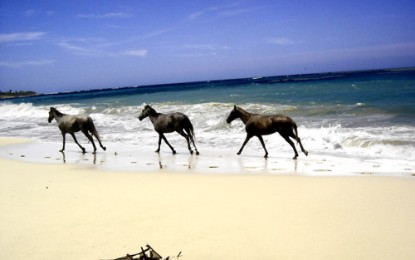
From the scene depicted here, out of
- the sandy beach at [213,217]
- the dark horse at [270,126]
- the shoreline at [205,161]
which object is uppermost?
the dark horse at [270,126]

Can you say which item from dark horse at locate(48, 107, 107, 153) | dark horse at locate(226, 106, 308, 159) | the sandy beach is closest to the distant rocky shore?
dark horse at locate(48, 107, 107, 153)

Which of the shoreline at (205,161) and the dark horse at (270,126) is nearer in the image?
the shoreline at (205,161)

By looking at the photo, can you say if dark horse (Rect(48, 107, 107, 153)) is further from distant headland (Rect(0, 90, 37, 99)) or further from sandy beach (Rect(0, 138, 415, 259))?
distant headland (Rect(0, 90, 37, 99))

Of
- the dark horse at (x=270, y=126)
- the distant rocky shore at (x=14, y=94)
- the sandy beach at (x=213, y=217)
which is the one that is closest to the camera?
the sandy beach at (x=213, y=217)

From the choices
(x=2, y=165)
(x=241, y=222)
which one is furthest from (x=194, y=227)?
(x=2, y=165)

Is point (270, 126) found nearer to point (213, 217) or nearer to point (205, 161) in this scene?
point (205, 161)

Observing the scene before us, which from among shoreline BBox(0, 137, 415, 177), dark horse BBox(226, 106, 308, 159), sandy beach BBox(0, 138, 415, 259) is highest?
dark horse BBox(226, 106, 308, 159)

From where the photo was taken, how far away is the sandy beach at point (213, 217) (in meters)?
4.17

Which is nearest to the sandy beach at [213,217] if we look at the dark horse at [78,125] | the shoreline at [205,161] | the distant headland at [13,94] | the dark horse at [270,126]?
the shoreline at [205,161]

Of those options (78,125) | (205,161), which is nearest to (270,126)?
(205,161)

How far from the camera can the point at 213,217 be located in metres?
5.15

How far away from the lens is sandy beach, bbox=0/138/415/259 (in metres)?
4.17

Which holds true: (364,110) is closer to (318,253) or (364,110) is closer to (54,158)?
(54,158)

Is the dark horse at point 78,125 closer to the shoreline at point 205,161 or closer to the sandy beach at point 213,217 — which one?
the shoreline at point 205,161
